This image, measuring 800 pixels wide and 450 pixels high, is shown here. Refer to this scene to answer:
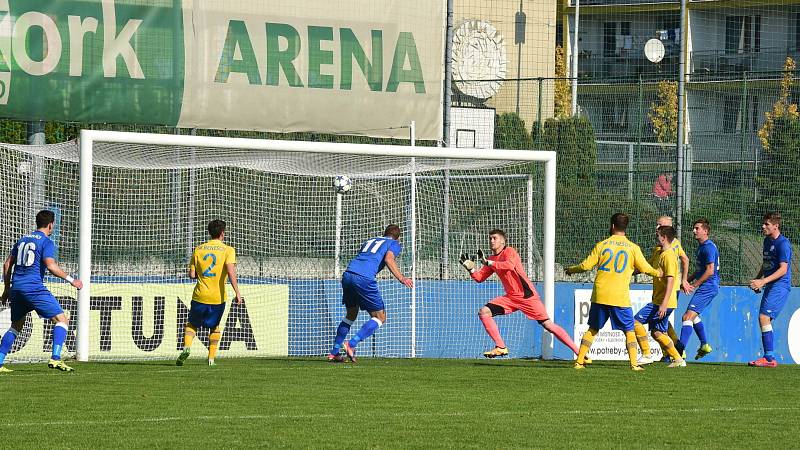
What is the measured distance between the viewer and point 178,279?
58.5 ft

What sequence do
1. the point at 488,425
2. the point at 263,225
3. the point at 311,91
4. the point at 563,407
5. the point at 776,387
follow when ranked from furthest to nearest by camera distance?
the point at 311,91
the point at 263,225
the point at 776,387
the point at 563,407
the point at 488,425

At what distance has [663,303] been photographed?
1608 cm

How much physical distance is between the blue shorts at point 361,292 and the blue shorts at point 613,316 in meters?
2.78

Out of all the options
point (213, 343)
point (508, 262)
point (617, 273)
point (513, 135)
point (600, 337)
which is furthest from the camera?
point (513, 135)

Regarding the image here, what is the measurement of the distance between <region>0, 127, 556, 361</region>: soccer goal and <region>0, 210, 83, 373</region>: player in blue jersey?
1617 mm

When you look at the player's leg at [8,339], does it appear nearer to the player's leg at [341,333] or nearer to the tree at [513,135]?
the player's leg at [341,333]

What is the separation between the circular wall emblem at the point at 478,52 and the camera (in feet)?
111

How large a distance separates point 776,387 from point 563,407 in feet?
11.1

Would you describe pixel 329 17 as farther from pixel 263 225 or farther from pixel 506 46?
pixel 506 46

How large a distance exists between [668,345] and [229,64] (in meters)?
7.73

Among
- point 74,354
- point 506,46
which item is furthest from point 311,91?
point 506,46

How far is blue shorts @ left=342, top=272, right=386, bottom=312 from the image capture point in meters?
16.5

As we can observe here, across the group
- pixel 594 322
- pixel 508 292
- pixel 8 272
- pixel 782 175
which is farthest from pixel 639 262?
pixel 782 175

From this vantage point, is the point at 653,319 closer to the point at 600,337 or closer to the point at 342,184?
the point at 600,337
